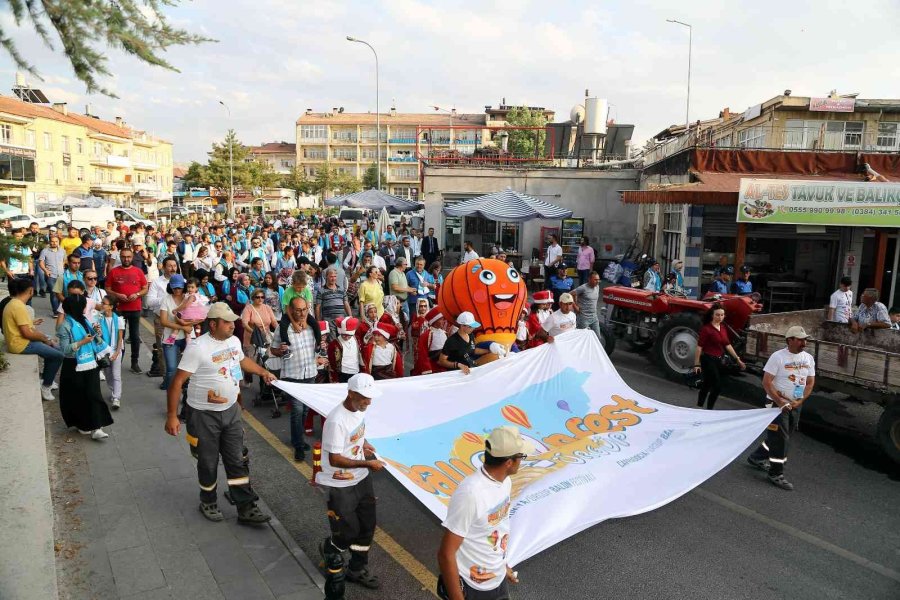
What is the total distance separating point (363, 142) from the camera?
317 feet

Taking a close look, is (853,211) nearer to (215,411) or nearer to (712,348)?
(712,348)

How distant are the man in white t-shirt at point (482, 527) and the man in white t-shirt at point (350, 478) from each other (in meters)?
1.20

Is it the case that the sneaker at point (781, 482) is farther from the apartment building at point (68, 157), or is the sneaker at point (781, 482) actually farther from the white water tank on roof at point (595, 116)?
the apartment building at point (68, 157)

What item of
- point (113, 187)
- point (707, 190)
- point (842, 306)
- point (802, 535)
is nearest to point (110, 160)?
point (113, 187)

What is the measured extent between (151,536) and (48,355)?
3.76 meters

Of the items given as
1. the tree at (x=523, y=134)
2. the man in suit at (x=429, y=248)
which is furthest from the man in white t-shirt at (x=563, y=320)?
the tree at (x=523, y=134)

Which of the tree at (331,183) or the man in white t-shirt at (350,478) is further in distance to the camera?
the tree at (331,183)

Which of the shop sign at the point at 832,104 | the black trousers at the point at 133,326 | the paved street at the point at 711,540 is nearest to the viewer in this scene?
the paved street at the point at 711,540

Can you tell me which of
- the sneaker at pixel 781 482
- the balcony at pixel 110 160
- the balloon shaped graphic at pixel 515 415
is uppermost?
A: the balcony at pixel 110 160

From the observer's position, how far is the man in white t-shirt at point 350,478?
443 centimetres

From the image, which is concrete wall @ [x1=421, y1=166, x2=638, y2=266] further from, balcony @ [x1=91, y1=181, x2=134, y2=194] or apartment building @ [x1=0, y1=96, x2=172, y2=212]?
balcony @ [x1=91, y1=181, x2=134, y2=194]

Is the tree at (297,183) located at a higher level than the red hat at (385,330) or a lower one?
higher

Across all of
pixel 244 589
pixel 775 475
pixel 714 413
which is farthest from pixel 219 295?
pixel 775 475

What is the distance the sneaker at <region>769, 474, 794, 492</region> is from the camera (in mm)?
6613
